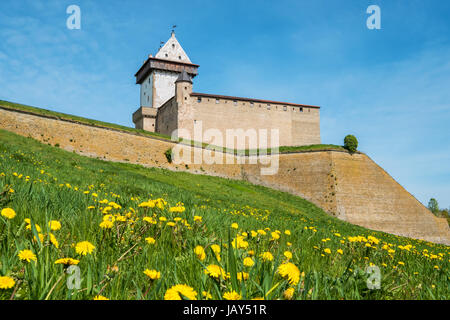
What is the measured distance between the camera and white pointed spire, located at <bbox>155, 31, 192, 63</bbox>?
47.4 m

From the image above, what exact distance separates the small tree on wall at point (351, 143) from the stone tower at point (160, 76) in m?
26.8

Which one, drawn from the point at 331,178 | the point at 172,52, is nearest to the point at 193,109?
the point at 172,52

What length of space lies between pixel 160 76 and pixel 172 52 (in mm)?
5260

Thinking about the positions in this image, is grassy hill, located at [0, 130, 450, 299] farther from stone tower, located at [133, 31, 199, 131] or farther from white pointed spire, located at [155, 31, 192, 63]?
white pointed spire, located at [155, 31, 192, 63]

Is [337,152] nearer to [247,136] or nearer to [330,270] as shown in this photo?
[247,136]

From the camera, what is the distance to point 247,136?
4344 cm

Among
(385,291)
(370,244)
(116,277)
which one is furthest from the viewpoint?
(370,244)

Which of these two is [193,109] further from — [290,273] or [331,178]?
[290,273]

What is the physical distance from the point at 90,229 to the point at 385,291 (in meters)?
2.09

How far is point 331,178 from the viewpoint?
30.3m

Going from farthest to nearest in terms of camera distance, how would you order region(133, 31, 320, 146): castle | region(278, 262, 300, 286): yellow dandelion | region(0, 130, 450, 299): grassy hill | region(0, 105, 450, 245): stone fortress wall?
region(133, 31, 320, 146): castle < region(0, 105, 450, 245): stone fortress wall < region(278, 262, 300, 286): yellow dandelion < region(0, 130, 450, 299): grassy hill

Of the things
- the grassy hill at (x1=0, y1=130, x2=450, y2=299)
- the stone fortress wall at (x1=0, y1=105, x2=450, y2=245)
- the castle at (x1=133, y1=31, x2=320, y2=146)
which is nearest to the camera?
the grassy hill at (x1=0, y1=130, x2=450, y2=299)

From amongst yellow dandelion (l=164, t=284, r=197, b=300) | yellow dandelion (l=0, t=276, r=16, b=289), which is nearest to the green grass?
yellow dandelion (l=0, t=276, r=16, b=289)
